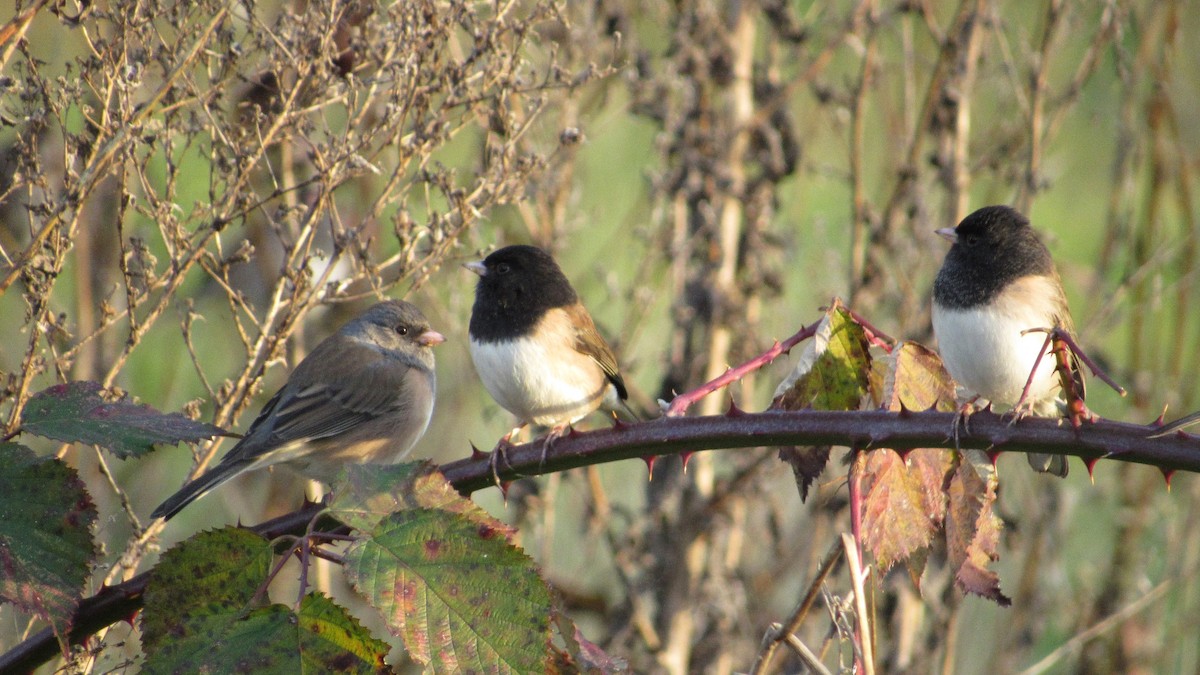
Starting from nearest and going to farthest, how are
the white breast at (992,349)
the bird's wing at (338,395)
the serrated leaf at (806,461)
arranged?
the serrated leaf at (806,461) < the white breast at (992,349) < the bird's wing at (338,395)

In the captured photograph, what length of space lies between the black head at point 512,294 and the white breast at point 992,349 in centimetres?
100

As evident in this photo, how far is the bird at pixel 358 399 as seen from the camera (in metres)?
2.95

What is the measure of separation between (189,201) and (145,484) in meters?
0.99

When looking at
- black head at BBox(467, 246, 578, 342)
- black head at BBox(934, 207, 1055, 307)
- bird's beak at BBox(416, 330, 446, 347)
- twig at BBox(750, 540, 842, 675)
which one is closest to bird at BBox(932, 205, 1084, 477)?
black head at BBox(934, 207, 1055, 307)

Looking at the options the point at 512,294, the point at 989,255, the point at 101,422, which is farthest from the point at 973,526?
the point at 512,294

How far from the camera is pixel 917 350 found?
4.47ft

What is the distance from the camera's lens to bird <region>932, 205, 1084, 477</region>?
2039mm

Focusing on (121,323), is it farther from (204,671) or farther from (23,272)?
(204,671)

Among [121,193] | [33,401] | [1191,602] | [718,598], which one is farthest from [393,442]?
[1191,602]

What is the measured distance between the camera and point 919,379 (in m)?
1.35

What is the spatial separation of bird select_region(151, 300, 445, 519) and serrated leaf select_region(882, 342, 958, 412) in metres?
1.81

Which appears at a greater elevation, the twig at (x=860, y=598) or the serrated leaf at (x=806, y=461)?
the serrated leaf at (x=806, y=461)

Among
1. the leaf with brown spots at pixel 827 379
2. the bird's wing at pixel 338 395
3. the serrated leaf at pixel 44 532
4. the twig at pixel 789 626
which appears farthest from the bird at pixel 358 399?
the twig at pixel 789 626

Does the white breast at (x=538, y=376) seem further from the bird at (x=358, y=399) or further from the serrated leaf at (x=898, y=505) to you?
the serrated leaf at (x=898, y=505)
